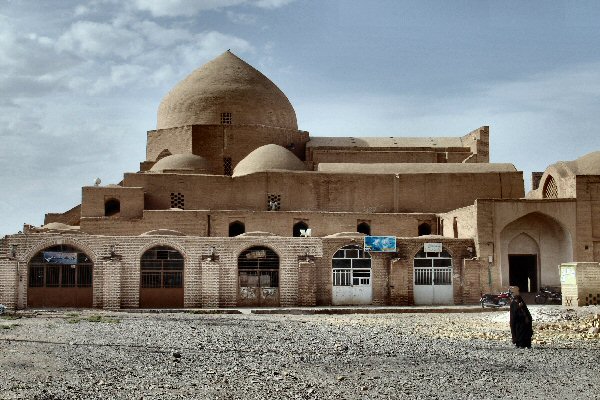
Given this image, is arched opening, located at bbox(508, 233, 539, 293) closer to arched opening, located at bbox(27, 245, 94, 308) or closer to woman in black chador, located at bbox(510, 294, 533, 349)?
woman in black chador, located at bbox(510, 294, 533, 349)

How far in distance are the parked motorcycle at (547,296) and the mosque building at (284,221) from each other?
1.11 m

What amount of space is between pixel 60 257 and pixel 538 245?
16.6m

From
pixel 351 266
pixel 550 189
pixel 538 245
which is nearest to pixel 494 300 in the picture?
pixel 538 245

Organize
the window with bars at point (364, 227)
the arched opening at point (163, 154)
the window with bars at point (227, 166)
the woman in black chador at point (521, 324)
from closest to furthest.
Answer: the woman in black chador at point (521, 324)
the window with bars at point (364, 227)
the window with bars at point (227, 166)
the arched opening at point (163, 154)

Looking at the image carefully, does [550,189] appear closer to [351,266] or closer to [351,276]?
[351,266]

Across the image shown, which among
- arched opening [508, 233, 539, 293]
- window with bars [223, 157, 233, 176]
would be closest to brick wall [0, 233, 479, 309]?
arched opening [508, 233, 539, 293]

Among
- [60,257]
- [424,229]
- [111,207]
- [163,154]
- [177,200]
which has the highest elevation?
[163,154]

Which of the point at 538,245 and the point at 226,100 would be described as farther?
the point at 226,100

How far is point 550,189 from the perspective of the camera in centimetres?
3041

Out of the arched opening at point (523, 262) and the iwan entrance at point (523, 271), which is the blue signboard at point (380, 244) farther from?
the iwan entrance at point (523, 271)

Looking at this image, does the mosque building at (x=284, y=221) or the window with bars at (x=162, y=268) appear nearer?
the mosque building at (x=284, y=221)

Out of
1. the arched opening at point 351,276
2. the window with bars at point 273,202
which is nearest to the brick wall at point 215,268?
the arched opening at point 351,276

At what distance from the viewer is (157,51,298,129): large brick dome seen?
35875mm

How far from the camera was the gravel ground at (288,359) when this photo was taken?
10.7m
